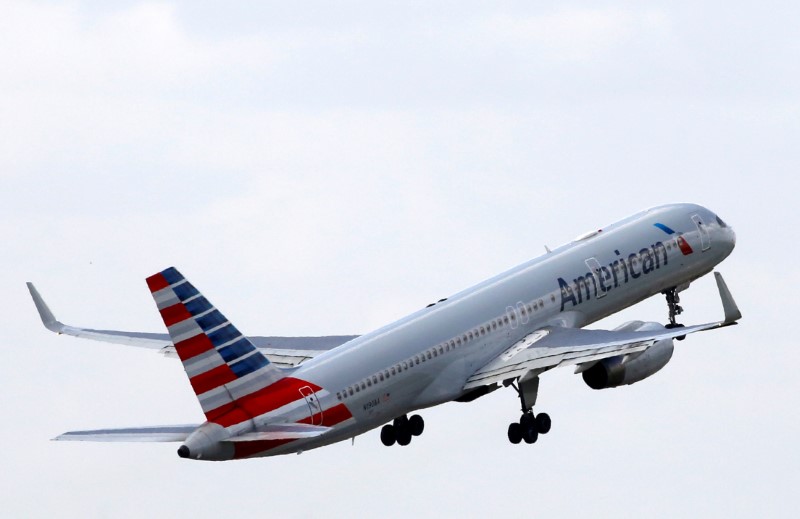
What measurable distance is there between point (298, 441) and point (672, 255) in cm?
2286

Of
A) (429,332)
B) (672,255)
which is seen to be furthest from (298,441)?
(672,255)

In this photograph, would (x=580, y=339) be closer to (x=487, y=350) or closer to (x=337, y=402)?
(x=487, y=350)

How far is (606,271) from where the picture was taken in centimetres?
8331

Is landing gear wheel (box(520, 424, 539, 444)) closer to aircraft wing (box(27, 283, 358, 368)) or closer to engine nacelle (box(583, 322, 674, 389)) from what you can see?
engine nacelle (box(583, 322, 674, 389))

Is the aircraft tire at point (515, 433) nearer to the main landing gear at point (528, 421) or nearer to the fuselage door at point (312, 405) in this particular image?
the main landing gear at point (528, 421)

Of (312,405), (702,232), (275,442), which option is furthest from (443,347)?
(702,232)

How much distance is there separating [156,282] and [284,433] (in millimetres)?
7276

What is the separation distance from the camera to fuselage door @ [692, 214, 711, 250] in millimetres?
88250

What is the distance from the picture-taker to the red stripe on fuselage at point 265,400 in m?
67.8

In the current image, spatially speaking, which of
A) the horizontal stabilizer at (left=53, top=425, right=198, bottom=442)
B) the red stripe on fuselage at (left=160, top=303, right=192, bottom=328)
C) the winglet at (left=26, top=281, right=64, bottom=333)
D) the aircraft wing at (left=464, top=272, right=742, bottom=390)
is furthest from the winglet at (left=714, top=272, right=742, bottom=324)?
the winglet at (left=26, top=281, right=64, bottom=333)

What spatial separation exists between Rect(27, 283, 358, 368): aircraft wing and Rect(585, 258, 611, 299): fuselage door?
10.1 meters

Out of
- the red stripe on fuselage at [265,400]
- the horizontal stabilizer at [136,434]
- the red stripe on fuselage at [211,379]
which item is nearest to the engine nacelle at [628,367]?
the red stripe on fuselage at [265,400]

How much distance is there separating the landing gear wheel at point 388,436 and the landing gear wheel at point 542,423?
5604mm

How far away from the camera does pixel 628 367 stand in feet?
260
